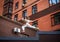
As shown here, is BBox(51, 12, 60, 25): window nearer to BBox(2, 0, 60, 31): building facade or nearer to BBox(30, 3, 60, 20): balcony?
BBox(2, 0, 60, 31): building facade

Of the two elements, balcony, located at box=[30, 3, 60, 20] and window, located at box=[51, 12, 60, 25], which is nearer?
window, located at box=[51, 12, 60, 25]

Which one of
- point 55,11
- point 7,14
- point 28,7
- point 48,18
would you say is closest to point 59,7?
point 55,11

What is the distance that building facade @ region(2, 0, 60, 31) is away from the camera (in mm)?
21797

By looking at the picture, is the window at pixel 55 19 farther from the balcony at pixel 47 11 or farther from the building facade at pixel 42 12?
the balcony at pixel 47 11

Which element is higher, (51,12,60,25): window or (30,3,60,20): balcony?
(30,3,60,20): balcony

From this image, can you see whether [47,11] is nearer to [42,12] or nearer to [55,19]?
[42,12]

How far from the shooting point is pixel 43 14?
2336 cm

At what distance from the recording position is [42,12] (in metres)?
23.6

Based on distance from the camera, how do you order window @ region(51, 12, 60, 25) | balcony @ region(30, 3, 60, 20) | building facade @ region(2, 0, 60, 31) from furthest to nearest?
1. balcony @ region(30, 3, 60, 20)
2. building facade @ region(2, 0, 60, 31)
3. window @ region(51, 12, 60, 25)

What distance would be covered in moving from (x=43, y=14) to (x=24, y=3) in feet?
19.5

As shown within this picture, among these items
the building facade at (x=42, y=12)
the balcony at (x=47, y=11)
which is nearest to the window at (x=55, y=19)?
the building facade at (x=42, y=12)

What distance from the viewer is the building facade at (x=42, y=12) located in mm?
21797

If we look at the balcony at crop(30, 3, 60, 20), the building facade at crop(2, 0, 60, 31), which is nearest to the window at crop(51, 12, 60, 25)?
the building facade at crop(2, 0, 60, 31)

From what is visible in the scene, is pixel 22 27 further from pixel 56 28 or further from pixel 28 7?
pixel 28 7
